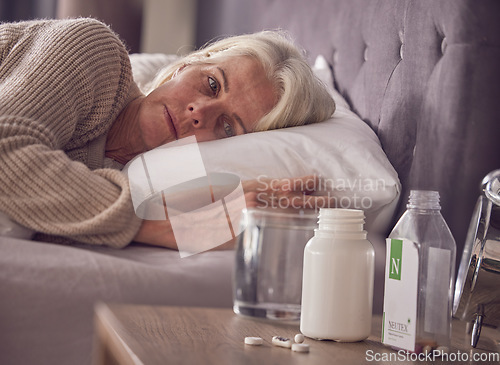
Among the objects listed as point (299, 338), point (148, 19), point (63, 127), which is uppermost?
point (148, 19)

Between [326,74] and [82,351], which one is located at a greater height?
[326,74]

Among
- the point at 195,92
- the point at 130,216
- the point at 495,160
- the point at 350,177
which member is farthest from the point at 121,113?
the point at 495,160

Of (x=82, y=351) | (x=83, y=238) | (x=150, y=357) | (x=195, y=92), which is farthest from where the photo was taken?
(x=195, y=92)

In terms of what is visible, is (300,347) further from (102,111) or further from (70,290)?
(102,111)

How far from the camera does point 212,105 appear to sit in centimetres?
97

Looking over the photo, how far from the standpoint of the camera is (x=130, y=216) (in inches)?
29.8

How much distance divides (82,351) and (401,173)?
490 mm

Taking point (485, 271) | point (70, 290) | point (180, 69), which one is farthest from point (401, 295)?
point (180, 69)

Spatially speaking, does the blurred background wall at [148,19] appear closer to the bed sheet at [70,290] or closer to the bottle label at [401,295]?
the bed sheet at [70,290]

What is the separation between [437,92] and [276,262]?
339 mm

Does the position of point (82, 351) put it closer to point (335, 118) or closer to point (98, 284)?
point (98, 284)

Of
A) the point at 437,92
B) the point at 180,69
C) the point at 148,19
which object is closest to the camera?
the point at 437,92

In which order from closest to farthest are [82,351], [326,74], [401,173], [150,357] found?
[150,357], [82,351], [401,173], [326,74]

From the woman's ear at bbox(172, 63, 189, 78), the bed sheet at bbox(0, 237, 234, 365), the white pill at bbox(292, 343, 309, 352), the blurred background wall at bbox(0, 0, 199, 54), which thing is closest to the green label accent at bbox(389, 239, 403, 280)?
the white pill at bbox(292, 343, 309, 352)
